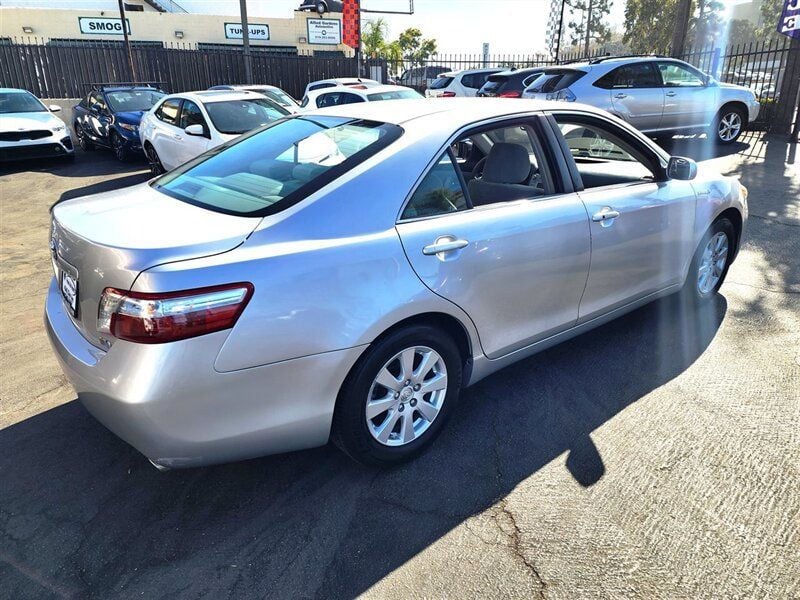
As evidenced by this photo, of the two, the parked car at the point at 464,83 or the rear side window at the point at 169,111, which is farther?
the parked car at the point at 464,83

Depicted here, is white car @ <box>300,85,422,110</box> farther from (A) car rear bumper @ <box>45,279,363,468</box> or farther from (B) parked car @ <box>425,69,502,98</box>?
(A) car rear bumper @ <box>45,279,363,468</box>

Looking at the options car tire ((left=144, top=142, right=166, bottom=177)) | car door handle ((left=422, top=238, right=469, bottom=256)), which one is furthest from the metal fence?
car door handle ((left=422, top=238, right=469, bottom=256))

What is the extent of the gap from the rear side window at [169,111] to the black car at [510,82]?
678 cm

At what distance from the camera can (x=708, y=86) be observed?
38.9ft

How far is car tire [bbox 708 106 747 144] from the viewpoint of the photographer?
12031mm

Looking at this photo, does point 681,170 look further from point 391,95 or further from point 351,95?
point 351,95

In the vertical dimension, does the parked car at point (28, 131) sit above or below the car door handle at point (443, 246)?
below

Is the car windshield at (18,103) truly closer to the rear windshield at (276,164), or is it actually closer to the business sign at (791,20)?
the rear windshield at (276,164)

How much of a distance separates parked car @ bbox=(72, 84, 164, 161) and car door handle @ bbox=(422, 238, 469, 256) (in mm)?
10813

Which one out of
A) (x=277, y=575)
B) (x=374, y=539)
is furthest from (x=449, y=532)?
(x=277, y=575)

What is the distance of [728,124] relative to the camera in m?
12.1

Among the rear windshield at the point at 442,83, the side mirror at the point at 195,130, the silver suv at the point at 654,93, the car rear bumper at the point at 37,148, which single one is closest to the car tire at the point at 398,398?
the side mirror at the point at 195,130

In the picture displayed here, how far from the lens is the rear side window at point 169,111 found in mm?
9367

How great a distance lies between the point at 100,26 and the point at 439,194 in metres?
37.7
